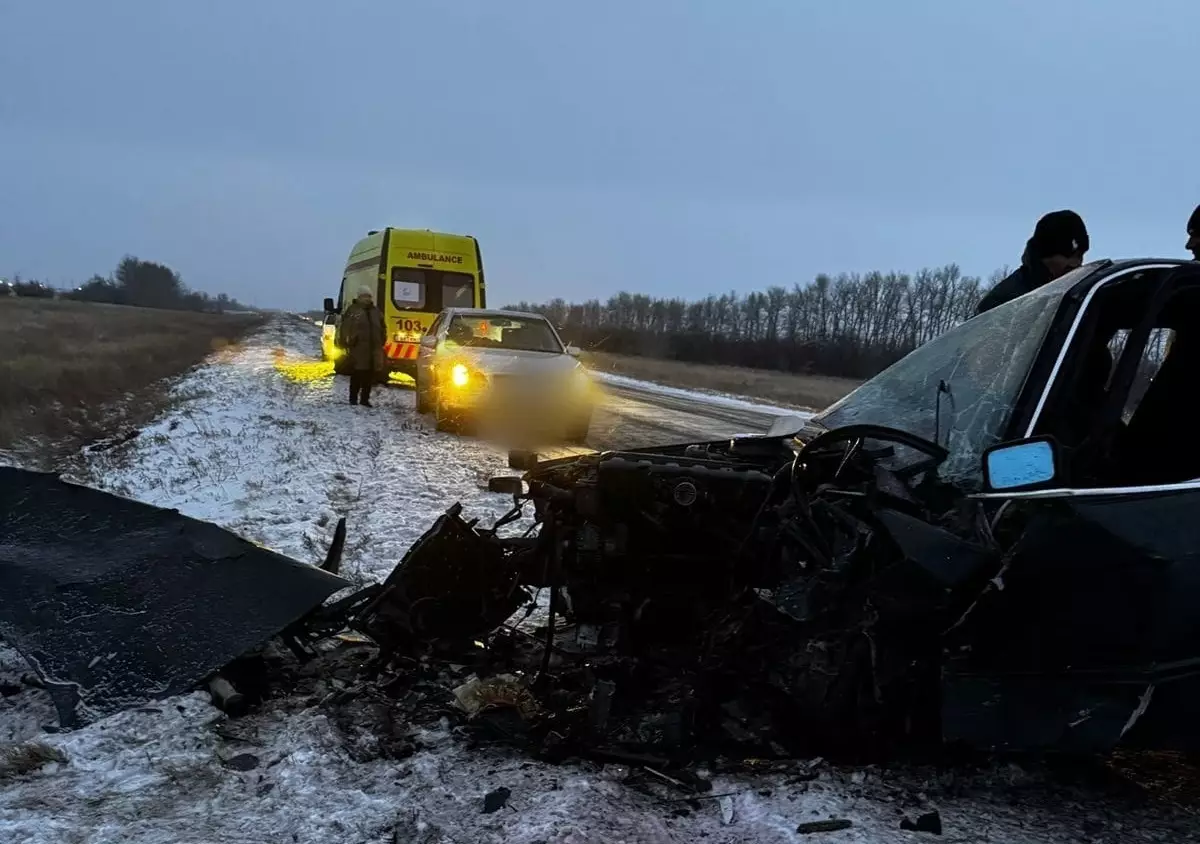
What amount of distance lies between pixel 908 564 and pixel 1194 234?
3.10 m

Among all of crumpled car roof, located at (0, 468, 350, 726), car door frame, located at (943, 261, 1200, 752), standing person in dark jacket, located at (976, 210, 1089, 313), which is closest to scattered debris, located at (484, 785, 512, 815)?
crumpled car roof, located at (0, 468, 350, 726)

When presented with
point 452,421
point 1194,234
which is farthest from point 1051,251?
point 452,421

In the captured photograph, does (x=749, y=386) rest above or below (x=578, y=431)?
above

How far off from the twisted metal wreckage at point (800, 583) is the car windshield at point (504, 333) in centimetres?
730

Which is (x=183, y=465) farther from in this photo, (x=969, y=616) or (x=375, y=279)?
(x=375, y=279)

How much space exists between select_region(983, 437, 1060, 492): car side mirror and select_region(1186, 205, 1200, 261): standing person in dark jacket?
8.89 feet

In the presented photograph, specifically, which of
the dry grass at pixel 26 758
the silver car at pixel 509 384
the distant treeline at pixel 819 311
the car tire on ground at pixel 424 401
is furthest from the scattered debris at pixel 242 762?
the distant treeline at pixel 819 311

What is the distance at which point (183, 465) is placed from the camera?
816cm

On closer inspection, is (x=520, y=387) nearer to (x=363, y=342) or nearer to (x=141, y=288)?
(x=363, y=342)

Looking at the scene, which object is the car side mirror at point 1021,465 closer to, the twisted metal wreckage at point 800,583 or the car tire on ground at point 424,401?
the twisted metal wreckage at point 800,583

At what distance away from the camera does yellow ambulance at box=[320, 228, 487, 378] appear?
16.4m

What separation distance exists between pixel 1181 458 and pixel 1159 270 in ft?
2.51

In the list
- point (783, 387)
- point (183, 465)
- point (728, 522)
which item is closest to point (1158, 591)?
point (728, 522)

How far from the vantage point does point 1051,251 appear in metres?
4.44
